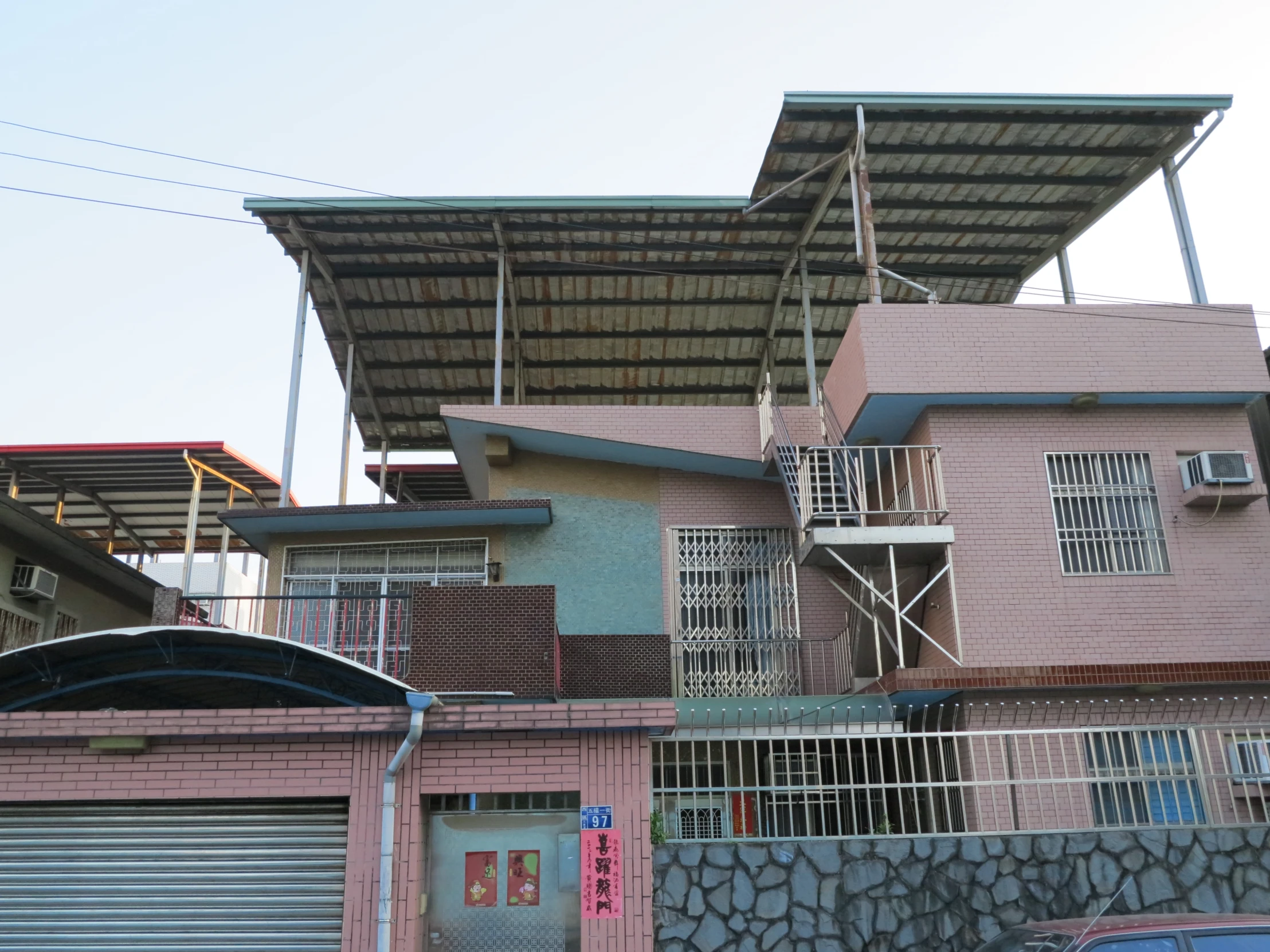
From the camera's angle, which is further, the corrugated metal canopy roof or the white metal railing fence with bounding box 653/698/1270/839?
the corrugated metal canopy roof

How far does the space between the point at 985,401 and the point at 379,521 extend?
782 centimetres

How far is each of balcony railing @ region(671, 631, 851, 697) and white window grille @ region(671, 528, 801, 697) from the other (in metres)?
0.01

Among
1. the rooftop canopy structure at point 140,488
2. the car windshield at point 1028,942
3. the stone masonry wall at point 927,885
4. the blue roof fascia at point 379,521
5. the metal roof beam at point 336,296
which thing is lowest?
the car windshield at point 1028,942

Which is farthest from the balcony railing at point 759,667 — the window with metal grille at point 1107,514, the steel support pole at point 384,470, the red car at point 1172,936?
the steel support pole at point 384,470

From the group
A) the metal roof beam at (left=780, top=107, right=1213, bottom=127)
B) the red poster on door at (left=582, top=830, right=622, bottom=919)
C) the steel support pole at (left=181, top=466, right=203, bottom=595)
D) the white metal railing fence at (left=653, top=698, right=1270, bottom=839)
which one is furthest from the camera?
the steel support pole at (left=181, top=466, right=203, bottom=595)

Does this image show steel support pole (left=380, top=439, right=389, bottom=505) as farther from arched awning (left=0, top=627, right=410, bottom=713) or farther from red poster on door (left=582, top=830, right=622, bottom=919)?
red poster on door (left=582, top=830, right=622, bottom=919)

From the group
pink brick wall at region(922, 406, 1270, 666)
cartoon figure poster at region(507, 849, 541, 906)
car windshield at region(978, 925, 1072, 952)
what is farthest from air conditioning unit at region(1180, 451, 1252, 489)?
cartoon figure poster at region(507, 849, 541, 906)

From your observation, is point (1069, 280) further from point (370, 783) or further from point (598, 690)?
point (370, 783)

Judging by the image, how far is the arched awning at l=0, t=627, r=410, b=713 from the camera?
26.3 feet

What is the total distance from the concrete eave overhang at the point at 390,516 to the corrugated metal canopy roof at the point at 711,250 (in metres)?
4.36

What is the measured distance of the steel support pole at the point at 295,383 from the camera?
15195 millimetres

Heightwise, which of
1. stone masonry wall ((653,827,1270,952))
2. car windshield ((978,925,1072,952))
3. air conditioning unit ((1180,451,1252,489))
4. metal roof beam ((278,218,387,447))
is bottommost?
car windshield ((978,925,1072,952))

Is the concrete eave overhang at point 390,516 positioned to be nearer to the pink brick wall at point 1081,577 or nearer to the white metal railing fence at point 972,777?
the white metal railing fence at point 972,777

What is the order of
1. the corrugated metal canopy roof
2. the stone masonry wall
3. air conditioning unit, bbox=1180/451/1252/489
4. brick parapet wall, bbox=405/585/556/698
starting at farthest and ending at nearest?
the corrugated metal canopy roof → air conditioning unit, bbox=1180/451/1252/489 → brick parapet wall, bbox=405/585/556/698 → the stone masonry wall
